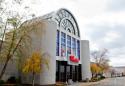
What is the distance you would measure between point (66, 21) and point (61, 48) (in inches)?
293

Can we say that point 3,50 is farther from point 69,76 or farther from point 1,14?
point 69,76

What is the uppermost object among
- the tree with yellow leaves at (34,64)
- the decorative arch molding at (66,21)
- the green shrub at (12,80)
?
the decorative arch molding at (66,21)

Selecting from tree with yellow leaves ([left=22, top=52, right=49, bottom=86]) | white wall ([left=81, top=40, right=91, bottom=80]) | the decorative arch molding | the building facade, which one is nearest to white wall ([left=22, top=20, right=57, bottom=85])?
tree with yellow leaves ([left=22, top=52, right=49, bottom=86])

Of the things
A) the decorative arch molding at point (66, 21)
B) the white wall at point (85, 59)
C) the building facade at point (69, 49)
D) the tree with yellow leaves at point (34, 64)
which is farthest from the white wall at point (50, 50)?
the white wall at point (85, 59)

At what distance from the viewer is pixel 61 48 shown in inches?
1761

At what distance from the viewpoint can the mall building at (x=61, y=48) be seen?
37.7 m

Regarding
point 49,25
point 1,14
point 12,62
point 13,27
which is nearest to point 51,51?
point 49,25

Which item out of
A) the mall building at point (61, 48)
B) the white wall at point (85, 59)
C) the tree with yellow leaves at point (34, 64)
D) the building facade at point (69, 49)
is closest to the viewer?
the tree with yellow leaves at point (34, 64)

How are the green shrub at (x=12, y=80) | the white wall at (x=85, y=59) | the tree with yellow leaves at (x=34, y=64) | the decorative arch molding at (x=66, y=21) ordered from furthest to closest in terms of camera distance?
the white wall at (x=85, y=59) < the decorative arch molding at (x=66, y=21) < the green shrub at (x=12, y=80) < the tree with yellow leaves at (x=34, y=64)

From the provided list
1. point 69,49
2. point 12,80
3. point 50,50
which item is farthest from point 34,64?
point 69,49

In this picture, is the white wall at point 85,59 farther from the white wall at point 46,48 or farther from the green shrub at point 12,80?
the green shrub at point 12,80

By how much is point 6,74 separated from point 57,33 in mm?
13145

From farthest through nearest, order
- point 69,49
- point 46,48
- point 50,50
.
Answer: point 69,49 < point 50,50 < point 46,48

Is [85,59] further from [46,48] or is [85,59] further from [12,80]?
[12,80]
